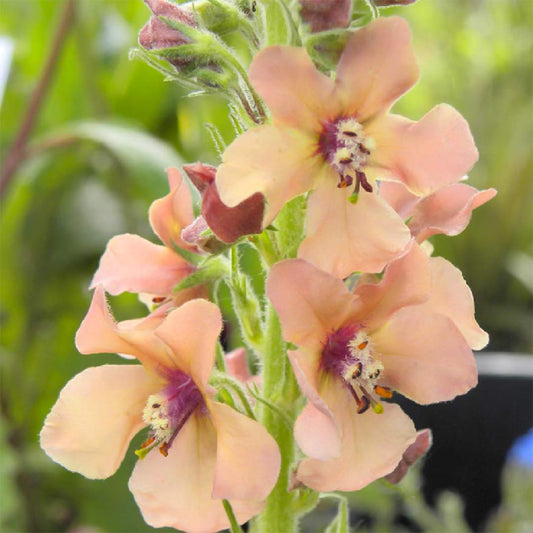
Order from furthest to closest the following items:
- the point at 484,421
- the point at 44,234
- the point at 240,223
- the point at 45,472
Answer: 1. the point at 484,421
2. the point at 44,234
3. the point at 45,472
4. the point at 240,223

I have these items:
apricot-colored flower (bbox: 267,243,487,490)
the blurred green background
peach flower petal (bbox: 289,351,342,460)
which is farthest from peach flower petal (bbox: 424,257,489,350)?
the blurred green background

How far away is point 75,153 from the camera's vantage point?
1.61 metres

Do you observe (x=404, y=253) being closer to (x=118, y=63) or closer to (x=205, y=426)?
(x=205, y=426)

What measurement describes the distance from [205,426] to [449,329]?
0.15 m

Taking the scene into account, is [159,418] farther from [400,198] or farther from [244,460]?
[400,198]

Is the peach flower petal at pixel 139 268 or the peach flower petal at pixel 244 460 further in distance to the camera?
the peach flower petal at pixel 139 268

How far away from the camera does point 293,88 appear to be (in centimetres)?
46

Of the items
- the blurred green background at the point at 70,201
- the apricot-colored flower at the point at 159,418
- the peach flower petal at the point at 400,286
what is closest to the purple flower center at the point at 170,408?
the apricot-colored flower at the point at 159,418

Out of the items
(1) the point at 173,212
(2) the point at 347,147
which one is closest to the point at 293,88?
(2) the point at 347,147

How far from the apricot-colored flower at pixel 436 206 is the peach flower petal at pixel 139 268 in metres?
0.14

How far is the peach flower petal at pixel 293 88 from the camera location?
448 millimetres

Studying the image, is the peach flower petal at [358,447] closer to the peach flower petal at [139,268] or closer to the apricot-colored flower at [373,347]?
the apricot-colored flower at [373,347]

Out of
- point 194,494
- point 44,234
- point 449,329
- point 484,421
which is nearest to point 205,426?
point 194,494

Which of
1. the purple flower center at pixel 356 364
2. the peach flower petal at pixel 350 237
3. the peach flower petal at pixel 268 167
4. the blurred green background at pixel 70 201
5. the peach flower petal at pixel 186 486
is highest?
the peach flower petal at pixel 268 167
